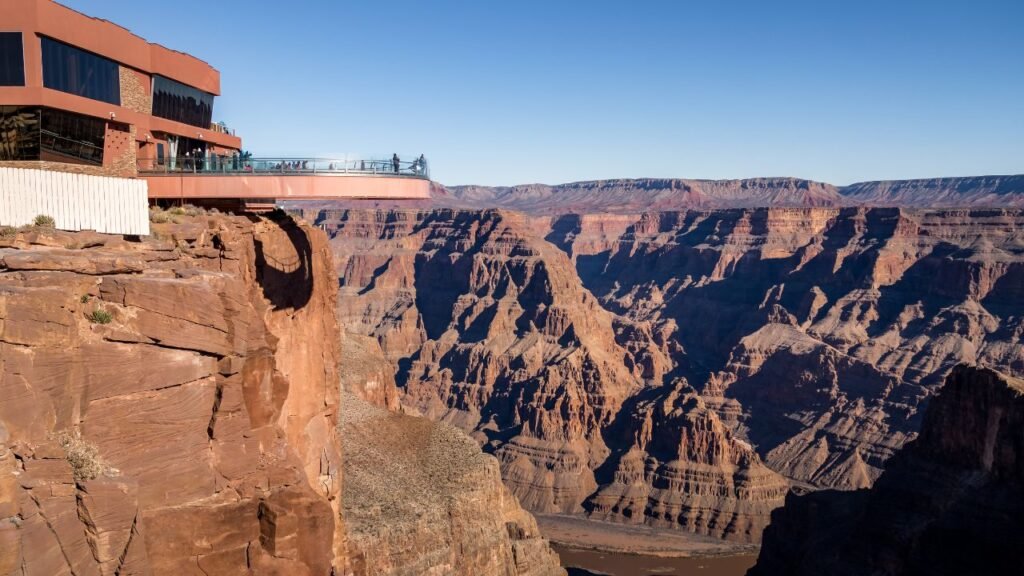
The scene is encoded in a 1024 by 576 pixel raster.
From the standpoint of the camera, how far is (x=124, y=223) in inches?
960

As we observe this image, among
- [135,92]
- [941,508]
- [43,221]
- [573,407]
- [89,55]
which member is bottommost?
[573,407]

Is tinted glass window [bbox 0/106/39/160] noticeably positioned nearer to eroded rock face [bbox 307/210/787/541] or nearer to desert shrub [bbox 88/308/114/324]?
desert shrub [bbox 88/308/114/324]

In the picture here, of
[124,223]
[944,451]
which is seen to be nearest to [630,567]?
[944,451]

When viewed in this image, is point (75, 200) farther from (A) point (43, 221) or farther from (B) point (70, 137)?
(B) point (70, 137)

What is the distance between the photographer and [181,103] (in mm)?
36188

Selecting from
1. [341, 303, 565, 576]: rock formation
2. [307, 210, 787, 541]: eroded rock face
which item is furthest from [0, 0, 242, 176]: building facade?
[307, 210, 787, 541]: eroded rock face

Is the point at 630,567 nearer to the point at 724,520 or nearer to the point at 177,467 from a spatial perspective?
the point at 724,520

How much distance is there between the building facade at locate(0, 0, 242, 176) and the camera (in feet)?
87.9

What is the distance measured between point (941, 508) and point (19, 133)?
62173mm

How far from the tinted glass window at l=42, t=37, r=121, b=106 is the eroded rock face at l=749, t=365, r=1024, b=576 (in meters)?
56.9

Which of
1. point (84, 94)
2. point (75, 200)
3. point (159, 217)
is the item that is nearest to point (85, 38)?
point (84, 94)

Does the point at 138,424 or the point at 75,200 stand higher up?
the point at 75,200

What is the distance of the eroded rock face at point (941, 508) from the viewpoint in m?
61.8

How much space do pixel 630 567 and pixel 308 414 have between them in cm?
7155
